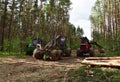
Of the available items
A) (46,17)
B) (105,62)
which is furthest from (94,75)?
(46,17)

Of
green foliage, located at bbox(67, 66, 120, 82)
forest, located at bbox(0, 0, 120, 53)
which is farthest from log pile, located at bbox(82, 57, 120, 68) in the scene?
forest, located at bbox(0, 0, 120, 53)

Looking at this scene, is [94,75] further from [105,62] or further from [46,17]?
[46,17]

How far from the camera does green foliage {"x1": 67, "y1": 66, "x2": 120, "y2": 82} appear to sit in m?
8.80

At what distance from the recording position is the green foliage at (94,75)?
8.80 meters

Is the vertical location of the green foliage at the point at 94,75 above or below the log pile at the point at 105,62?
below

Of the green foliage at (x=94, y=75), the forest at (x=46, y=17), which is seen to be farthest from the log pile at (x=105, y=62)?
the forest at (x=46, y=17)

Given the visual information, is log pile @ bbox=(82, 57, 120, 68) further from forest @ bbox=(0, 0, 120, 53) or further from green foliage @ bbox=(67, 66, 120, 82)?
forest @ bbox=(0, 0, 120, 53)

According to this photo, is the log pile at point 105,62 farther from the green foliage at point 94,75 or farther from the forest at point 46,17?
the forest at point 46,17

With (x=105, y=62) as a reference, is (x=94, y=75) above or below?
below

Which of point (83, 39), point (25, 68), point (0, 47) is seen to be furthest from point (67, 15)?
point (25, 68)

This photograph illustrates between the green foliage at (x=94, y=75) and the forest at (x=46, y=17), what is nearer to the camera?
the green foliage at (x=94, y=75)

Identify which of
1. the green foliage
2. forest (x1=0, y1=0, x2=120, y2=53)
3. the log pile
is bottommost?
the green foliage

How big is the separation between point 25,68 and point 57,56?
4.35 metres

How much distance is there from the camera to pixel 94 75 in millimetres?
9328
